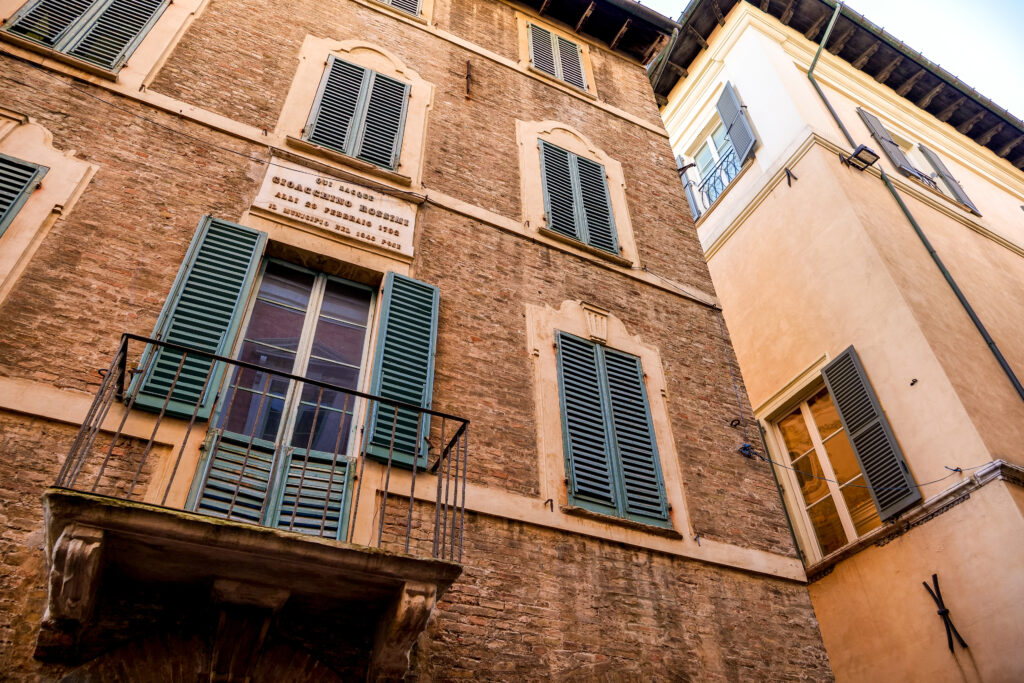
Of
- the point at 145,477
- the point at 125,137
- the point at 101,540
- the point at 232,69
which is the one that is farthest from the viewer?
the point at 232,69

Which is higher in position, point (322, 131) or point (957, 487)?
point (957, 487)

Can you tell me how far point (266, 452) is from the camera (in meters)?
5.41

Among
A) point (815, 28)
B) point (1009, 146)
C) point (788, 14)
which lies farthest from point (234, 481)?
point (1009, 146)

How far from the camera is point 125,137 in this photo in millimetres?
6863

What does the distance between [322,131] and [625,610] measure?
5426mm

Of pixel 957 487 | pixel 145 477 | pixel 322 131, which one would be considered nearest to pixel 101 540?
pixel 145 477

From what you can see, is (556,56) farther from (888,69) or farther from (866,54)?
(888,69)

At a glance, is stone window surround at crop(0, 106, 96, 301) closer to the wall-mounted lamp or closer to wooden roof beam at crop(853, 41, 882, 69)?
the wall-mounted lamp

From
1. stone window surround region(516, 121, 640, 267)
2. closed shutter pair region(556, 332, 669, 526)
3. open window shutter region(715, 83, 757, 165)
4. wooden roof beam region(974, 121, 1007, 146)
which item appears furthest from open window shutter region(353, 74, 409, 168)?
wooden roof beam region(974, 121, 1007, 146)

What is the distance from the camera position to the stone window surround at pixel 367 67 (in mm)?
7805

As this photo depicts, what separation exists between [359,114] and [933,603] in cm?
780

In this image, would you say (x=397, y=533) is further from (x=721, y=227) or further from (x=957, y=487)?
(x=721, y=227)

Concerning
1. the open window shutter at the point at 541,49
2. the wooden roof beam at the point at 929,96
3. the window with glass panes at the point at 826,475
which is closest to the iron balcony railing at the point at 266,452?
the window with glass panes at the point at 826,475

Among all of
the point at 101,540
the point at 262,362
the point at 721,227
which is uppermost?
the point at 101,540
